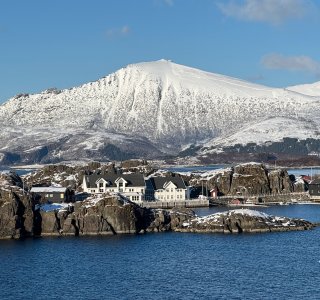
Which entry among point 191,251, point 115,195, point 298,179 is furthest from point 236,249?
point 298,179

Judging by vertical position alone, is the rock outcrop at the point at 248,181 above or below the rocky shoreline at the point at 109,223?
above

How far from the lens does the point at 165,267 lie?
180 feet

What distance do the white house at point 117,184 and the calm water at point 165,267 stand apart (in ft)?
99.1

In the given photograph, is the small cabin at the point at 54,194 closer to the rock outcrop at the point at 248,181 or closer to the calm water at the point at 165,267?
the calm water at the point at 165,267

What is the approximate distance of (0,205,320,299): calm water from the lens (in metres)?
47.6

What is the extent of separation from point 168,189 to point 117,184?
682 centimetres

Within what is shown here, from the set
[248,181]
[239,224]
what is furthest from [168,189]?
[239,224]

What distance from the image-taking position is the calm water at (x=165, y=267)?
47.6 m

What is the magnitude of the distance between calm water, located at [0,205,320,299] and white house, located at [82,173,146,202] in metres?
30.2

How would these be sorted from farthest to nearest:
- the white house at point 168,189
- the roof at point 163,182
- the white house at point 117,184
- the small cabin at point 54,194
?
the roof at point 163,182, the white house at point 168,189, the white house at point 117,184, the small cabin at point 54,194

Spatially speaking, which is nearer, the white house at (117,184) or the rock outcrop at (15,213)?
the rock outcrop at (15,213)

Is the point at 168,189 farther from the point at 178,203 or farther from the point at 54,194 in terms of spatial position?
the point at 54,194

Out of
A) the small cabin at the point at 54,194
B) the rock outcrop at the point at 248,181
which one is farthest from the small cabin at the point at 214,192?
the small cabin at the point at 54,194

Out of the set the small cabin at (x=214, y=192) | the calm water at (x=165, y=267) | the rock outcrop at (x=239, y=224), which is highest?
the small cabin at (x=214, y=192)
